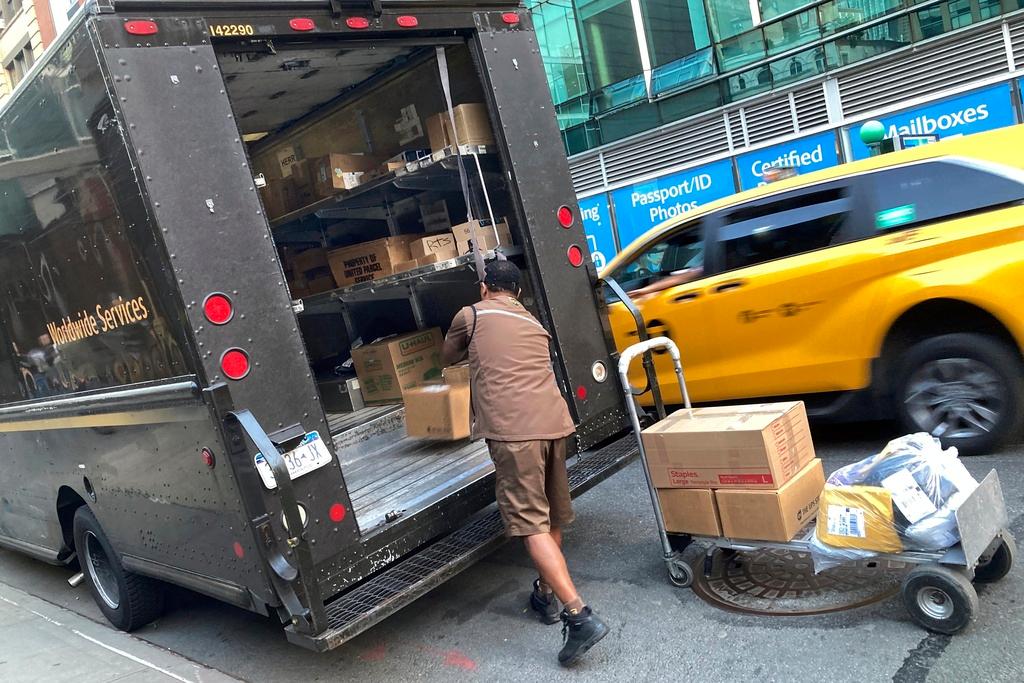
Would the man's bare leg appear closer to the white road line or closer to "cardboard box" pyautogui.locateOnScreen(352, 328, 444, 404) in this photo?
the white road line

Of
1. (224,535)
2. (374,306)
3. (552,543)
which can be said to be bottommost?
(552,543)

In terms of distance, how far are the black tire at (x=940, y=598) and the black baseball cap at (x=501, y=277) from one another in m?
2.15

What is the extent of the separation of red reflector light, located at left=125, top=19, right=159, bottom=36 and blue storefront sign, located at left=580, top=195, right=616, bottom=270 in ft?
43.6

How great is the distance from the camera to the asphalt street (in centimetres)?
328

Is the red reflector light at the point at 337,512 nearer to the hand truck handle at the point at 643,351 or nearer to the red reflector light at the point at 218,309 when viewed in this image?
the red reflector light at the point at 218,309

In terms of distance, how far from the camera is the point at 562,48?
1688cm

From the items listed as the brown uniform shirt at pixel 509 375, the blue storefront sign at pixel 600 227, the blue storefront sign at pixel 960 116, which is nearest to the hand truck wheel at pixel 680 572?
the brown uniform shirt at pixel 509 375

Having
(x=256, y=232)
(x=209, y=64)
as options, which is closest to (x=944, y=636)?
(x=256, y=232)

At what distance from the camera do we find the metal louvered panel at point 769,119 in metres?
13.5

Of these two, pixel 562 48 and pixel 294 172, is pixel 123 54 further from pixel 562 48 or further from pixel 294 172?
pixel 562 48

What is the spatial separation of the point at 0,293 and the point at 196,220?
96.0 inches

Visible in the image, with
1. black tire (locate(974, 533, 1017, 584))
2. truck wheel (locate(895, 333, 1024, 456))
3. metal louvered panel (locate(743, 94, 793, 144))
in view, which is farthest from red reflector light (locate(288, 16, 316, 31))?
metal louvered panel (locate(743, 94, 793, 144))

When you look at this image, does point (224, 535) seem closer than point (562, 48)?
Yes

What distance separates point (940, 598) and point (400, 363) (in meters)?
4.19
